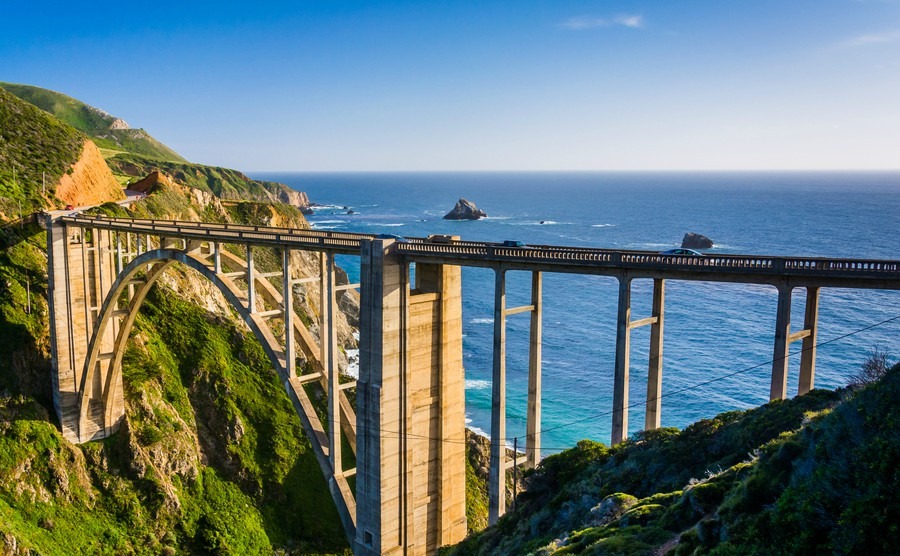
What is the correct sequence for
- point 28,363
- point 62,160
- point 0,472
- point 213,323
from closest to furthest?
point 0,472 → point 28,363 → point 213,323 → point 62,160

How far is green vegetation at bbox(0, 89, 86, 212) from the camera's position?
49.6 m

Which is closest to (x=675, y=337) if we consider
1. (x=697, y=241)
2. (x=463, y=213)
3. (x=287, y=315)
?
(x=697, y=241)

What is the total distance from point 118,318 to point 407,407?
2548cm

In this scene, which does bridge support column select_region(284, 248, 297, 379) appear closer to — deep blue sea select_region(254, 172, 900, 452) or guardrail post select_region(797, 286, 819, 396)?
guardrail post select_region(797, 286, 819, 396)

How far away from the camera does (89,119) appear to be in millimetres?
173875

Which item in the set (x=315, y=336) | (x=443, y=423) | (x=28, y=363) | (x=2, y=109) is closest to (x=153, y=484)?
(x=28, y=363)

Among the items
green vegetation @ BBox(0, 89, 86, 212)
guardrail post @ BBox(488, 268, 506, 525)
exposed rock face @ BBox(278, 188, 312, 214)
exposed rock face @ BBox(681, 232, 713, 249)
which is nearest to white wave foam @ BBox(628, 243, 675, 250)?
exposed rock face @ BBox(681, 232, 713, 249)

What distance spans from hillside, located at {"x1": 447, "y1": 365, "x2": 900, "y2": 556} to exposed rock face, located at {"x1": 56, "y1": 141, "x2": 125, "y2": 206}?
160 ft

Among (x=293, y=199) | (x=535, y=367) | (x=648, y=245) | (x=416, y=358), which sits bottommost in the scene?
(x=648, y=245)

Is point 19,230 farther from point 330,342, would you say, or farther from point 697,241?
point 697,241

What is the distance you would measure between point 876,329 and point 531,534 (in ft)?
208

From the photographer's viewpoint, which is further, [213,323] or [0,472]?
[213,323]

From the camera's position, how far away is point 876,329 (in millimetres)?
69062

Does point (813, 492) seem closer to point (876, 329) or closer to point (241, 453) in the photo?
point (241, 453)
